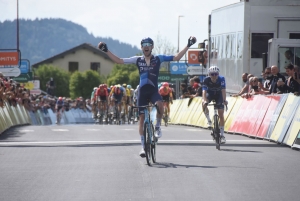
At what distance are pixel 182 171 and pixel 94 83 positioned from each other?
12195 centimetres

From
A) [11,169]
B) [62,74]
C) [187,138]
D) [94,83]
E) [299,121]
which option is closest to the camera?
[11,169]

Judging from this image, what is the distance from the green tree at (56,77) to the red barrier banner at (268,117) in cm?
12244

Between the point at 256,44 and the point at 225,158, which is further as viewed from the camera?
the point at 256,44

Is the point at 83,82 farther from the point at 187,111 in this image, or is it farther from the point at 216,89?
the point at 216,89

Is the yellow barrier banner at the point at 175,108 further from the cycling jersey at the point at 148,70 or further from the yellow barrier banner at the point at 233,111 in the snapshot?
the cycling jersey at the point at 148,70

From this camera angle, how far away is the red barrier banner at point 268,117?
19.1 m

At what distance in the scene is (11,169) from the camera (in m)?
12.6

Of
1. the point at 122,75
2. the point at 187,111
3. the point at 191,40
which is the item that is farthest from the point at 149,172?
the point at 122,75

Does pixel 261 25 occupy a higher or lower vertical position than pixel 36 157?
higher

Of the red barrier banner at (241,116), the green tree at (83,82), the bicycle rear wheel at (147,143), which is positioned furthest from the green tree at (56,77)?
the bicycle rear wheel at (147,143)

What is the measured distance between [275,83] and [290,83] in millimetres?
1814

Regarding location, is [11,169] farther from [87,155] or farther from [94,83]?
[94,83]

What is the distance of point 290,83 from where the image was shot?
1878 cm

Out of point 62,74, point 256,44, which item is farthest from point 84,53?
point 256,44
